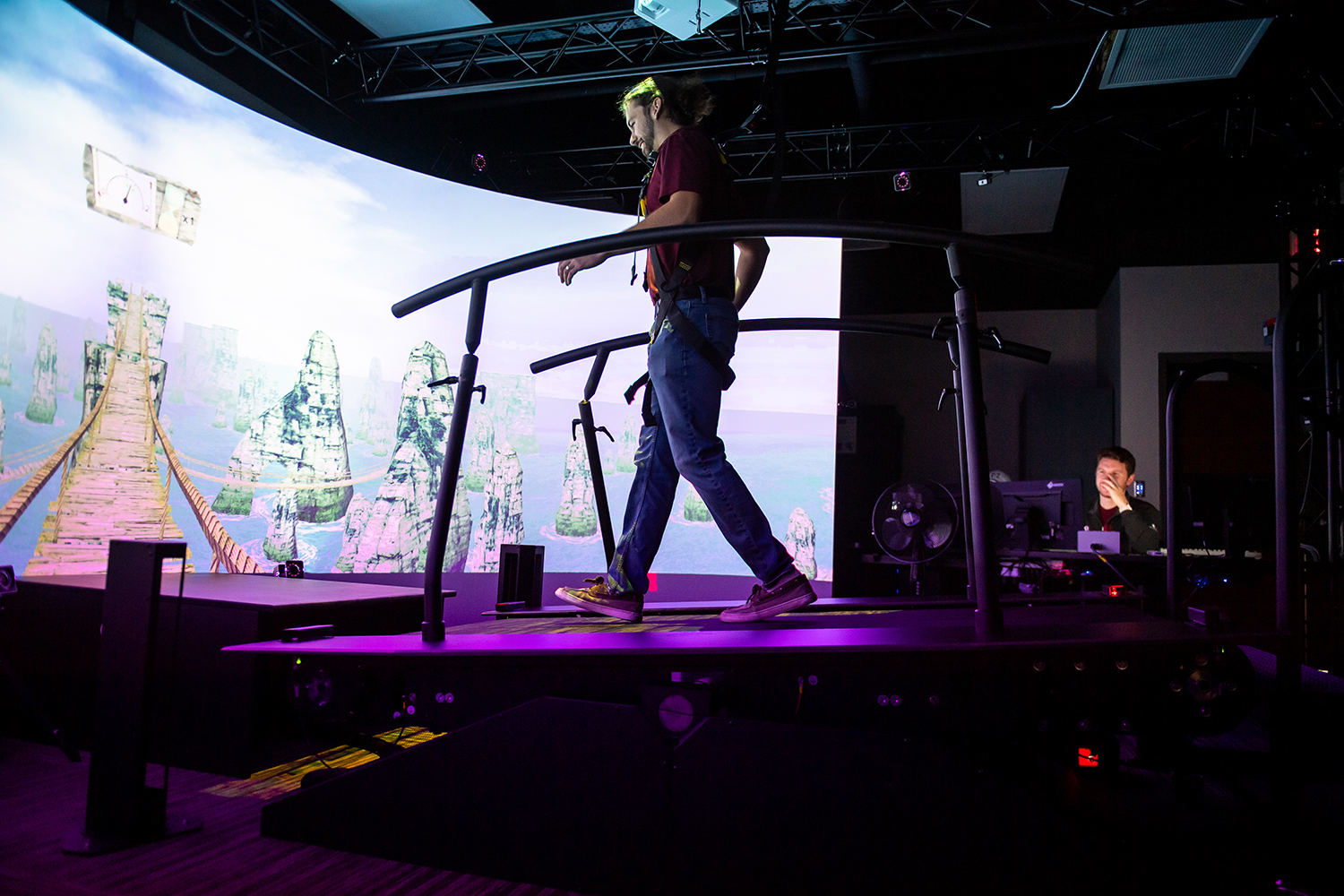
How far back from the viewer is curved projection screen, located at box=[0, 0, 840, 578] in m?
3.31

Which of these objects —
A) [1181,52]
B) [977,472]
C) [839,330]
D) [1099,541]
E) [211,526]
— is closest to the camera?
[977,472]

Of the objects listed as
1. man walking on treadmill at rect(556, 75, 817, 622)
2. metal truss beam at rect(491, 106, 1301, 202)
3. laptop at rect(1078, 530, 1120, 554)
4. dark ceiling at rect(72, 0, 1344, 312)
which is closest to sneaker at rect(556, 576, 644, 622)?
man walking on treadmill at rect(556, 75, 817, 622)

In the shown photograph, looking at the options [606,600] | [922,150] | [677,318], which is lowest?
[606,600]

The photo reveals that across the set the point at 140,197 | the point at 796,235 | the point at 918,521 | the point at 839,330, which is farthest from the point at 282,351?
the point at 918,521

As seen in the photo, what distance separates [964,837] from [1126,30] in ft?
16.4

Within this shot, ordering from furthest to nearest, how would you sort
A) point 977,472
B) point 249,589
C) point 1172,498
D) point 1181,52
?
point 1181,52 → point 249,589 → point 1172,498 → point 977,472

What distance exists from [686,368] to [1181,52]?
4.86 meters

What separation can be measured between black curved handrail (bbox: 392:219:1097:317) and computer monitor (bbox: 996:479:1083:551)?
3497 mm

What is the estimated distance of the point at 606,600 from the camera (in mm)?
2176

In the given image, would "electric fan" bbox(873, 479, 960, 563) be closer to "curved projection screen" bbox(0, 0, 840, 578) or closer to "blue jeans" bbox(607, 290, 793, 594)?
"curved projection screen" bbox(0, 0, 840, 578)

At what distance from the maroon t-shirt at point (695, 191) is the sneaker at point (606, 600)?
85cm

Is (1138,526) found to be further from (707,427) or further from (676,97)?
(676,97)

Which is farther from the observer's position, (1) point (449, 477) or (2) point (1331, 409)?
(2) point (1331, 409)

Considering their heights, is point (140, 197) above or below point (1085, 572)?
above
